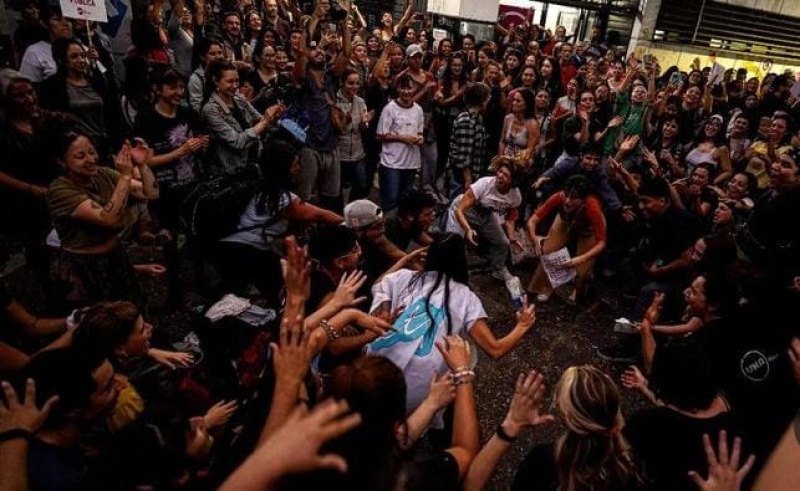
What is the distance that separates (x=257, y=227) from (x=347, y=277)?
1.09m

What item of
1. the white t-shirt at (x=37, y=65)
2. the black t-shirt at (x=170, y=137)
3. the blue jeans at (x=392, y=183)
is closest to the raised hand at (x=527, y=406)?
the black t-shirt at (x=170, y=137)

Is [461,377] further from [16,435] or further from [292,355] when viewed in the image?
[16,435]

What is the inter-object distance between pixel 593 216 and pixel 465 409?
10.1ft

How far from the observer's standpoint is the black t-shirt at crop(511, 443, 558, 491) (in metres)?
1.74

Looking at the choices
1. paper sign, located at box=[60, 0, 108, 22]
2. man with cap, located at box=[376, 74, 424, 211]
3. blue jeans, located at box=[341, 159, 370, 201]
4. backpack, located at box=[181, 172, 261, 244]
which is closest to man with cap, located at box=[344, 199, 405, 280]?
backpack, located at box=[181, 172, 261, 244]

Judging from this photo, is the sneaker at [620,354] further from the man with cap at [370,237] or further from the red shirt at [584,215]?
the man with cap at [370,237]

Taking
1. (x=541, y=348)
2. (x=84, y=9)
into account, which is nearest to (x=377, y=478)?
(x=541, y=348)

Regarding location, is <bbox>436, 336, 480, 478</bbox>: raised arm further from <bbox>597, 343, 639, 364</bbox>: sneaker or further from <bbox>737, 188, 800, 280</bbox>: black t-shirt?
<bbox>737, 188, 800, 280</bbox>: black t-shirt

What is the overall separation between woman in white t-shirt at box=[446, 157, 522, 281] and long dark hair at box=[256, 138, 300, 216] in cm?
186

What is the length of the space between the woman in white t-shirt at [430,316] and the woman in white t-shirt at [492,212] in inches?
77.2

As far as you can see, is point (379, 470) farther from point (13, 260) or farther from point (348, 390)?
point (13, 260)

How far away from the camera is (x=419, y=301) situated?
7.65 feet

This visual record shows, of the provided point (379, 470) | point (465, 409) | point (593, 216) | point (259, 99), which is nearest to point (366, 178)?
point (259, 99)

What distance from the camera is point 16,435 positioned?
153cm
